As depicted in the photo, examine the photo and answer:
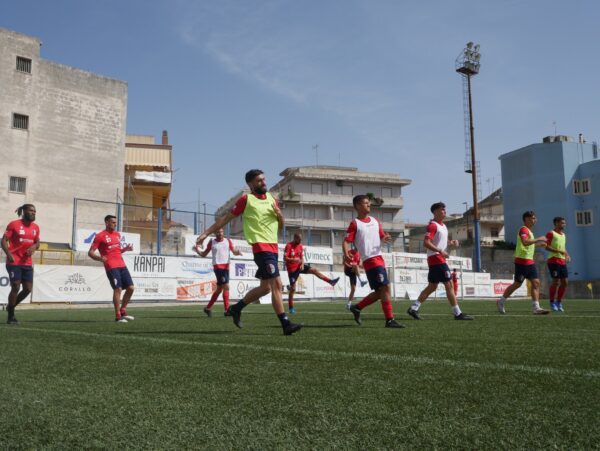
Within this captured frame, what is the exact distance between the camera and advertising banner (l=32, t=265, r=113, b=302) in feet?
64.4

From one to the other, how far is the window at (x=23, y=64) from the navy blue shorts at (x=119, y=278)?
1261 inches

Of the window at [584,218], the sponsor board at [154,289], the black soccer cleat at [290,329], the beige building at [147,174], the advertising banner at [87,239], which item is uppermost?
the beige building at [147,174]

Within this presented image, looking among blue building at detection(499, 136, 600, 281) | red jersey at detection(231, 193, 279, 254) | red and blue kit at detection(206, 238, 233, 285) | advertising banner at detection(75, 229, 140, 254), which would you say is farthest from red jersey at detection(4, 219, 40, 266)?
blue building at detection(499, 136, 600, 281)

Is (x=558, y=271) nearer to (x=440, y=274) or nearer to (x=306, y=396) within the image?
(x=440, y=274)

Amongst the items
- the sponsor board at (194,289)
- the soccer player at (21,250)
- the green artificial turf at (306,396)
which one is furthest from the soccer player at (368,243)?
the sponsor board at (194,289)

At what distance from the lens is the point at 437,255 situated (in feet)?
32.0

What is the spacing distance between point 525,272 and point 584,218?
52.4 metres

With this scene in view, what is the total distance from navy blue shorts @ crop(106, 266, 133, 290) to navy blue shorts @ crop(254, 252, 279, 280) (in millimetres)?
4063

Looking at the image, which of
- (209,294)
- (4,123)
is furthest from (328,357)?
(4,123)

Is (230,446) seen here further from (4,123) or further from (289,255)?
(4,123)

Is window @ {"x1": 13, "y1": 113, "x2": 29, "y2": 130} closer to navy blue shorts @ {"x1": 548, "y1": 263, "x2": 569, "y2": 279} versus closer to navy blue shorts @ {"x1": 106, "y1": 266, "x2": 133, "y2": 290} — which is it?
navy blue shorts @ {"x1": 106, "y1": 266, "x2": 133, "y2": 290}

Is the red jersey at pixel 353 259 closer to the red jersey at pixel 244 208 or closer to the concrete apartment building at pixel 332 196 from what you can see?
the red jersey at pixel 244 208

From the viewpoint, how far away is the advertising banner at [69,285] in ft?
64.4

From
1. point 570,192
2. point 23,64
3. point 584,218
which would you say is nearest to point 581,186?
point 570,192
